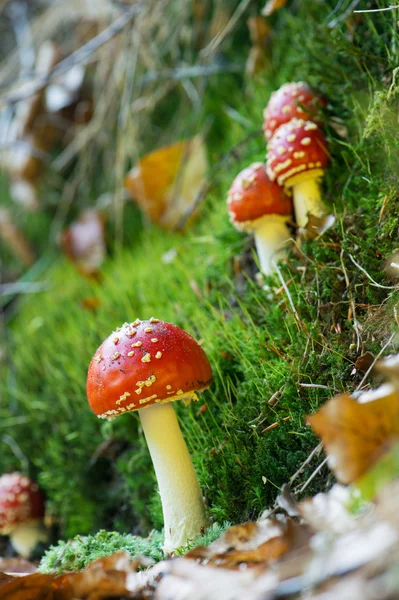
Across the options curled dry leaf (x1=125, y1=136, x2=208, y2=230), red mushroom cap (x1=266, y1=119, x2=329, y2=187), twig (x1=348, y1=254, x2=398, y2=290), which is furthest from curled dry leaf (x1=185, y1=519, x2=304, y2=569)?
curled dry leaf (x1=125, y1=136, x2=208, y2=230)

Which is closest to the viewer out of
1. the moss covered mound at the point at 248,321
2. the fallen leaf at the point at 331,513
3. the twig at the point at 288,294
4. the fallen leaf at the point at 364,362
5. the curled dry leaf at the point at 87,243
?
the fallen leaf at the point at 331,513

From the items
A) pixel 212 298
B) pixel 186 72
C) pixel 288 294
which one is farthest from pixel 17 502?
pixel 186 72

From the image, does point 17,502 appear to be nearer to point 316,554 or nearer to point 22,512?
point 22,512

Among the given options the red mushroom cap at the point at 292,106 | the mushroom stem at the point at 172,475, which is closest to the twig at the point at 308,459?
the mushroom stem at the point at 172,475

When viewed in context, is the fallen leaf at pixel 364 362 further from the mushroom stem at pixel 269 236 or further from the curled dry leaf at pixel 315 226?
the mushroom stem at pixel 269 236

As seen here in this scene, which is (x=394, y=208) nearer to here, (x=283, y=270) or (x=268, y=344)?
(x=283, y=270)

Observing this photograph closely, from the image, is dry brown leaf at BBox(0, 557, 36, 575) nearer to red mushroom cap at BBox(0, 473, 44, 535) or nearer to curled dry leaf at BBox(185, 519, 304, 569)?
red mushroom cap at BBox(0, 473, 44, 535)

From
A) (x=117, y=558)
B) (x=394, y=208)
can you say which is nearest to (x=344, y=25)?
(x=394, y=208)
